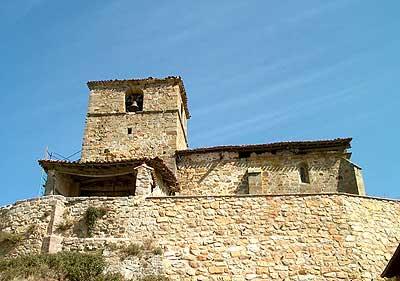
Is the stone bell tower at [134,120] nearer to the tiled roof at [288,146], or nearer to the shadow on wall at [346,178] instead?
the tiled roof at [288,146]

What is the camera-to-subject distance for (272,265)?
1741 centimetres

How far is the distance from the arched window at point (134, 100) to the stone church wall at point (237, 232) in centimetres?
1075

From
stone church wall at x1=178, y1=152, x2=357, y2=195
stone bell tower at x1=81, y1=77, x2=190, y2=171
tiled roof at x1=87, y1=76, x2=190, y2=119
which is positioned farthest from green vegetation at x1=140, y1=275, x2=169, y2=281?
tiled roof at x1=87, y1=76, x2=190, y2=119

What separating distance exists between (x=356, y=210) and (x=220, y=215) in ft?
17.9

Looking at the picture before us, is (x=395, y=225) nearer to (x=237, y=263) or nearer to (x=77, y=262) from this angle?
(x=237, y=263)

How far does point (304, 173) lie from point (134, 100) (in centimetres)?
1151

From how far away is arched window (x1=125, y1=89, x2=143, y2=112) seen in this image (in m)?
29.7

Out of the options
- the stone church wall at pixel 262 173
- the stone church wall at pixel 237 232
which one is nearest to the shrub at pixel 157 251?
the stone church wall at pixel 237 232

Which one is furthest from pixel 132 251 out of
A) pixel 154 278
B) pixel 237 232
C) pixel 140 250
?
pixel 237 232

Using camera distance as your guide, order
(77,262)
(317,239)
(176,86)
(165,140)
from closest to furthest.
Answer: (77,262), (317,239), (165,140), (176,86)

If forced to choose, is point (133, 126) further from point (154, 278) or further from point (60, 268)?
point (154, 278)

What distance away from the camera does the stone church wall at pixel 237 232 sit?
57.0ft

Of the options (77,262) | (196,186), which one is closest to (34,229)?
(77,262)

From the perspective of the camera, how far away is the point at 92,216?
62.8 ft
